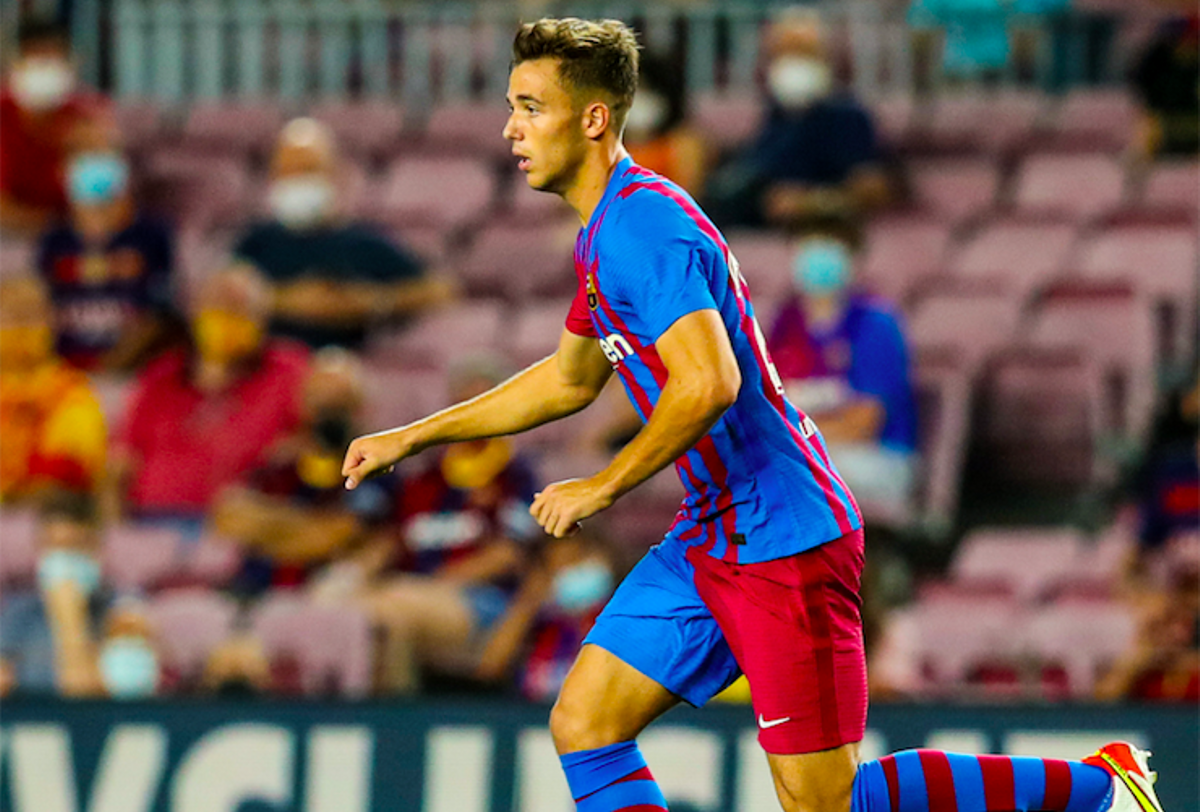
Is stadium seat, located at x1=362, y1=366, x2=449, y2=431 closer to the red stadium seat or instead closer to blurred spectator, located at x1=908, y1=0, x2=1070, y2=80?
the red stadium seat

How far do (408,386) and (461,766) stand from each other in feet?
8.77

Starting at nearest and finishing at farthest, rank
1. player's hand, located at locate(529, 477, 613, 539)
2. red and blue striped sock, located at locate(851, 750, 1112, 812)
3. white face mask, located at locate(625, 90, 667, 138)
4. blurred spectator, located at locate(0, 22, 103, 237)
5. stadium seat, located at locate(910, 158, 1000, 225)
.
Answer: player's hand, located at locate(529, 477, 613, 539), red and blue striped sock, located at locate(851, 750, 1112, 812), white face mask, located at locate(625, 90, 667, 138), stadium seat, located at locate(910, 158, 1000, 225), blurred spectator, located at locate(0, 22, 103, 237)

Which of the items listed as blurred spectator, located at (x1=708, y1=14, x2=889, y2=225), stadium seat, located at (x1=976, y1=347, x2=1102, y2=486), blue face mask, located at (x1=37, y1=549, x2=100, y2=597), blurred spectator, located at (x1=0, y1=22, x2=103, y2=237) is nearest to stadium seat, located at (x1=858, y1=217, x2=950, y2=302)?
blurred spectator, located at (x1=708, y1=14, x2=889, y2=225)

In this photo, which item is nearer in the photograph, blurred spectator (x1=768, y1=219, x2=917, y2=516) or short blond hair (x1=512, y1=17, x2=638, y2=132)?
short blond hair (x1=512, y1=17, x2=638, y2=132)

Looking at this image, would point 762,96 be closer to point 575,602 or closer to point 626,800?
point 575,602

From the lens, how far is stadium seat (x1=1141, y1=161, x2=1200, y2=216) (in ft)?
27.1

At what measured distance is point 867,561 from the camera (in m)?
6.25

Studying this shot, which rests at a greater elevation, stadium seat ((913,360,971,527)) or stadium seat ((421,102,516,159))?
stadium seat ((421,102,516,159))

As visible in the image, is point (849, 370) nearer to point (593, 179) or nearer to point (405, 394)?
point (405, 394)

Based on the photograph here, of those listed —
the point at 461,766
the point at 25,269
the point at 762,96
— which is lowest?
the point at 461,766

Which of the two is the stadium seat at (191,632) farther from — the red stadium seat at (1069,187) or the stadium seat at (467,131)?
the red stadium seat at (1069,187)

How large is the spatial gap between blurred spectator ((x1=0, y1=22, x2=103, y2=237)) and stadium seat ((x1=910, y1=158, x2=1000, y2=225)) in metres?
3.93

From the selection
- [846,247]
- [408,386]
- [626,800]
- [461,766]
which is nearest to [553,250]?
[408,386]

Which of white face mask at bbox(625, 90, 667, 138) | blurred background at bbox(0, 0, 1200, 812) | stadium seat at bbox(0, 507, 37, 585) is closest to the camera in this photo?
blurred background at bbox(0, 0, 1200, 812)
